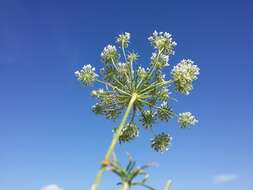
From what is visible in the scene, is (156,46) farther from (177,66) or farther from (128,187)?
(128,187)

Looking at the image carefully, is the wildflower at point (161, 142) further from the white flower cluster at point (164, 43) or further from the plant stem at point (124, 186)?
the plant stem at point (124, 186)

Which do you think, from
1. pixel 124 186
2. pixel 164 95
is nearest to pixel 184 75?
pixel 164 95

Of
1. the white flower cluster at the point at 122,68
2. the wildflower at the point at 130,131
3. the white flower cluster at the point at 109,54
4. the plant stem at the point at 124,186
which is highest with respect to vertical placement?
the white flower cluster at the point at 109,54

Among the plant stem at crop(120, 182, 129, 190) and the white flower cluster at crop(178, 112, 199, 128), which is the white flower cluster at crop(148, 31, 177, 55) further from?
the plant stem at crop(120, 182, 129, 190)

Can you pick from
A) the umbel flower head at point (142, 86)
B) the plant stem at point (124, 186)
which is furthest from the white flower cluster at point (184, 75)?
the plant stem at point (124, 186)

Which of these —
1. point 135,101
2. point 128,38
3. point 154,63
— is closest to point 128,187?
point 135,101
